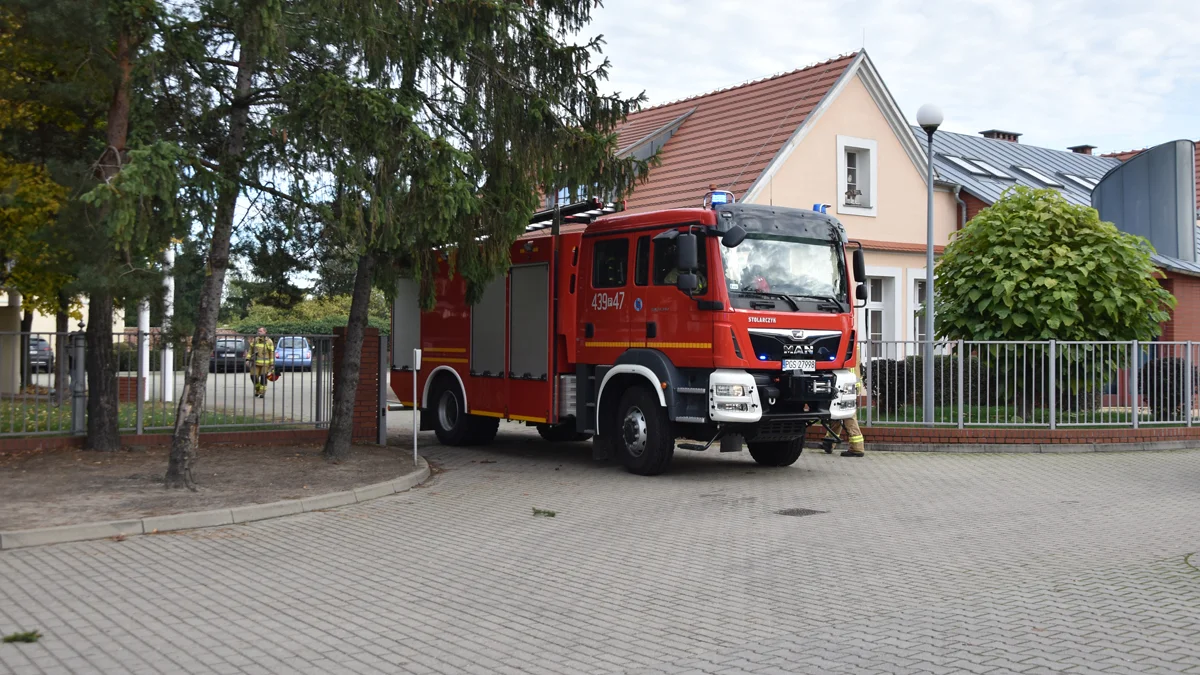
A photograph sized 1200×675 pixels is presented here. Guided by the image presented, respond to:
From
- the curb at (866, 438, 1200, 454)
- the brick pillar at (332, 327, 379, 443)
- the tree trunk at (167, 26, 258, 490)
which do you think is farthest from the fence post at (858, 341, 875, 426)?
the tree trunk at (167, 26, 258, 490)

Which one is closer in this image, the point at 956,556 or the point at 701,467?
the point at 956,556

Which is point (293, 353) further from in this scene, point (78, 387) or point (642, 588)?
point (642, 588)

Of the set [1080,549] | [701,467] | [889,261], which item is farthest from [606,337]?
[889,261]

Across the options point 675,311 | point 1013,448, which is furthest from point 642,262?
point 1013,448

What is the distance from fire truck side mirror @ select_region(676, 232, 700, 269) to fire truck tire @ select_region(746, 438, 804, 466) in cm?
311

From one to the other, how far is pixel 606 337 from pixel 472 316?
9.52 feet

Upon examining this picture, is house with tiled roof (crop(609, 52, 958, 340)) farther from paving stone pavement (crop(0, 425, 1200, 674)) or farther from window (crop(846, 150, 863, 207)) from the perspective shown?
paving stone pavement (crop(0, 425, 1200, 674))

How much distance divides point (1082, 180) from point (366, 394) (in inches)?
1072

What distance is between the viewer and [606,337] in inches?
543

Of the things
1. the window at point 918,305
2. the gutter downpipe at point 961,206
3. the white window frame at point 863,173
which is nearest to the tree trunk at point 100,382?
the white window frame at point 863,173

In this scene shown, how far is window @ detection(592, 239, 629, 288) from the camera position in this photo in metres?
13.6

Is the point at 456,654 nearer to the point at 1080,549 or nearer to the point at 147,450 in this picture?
the point at 1080,549

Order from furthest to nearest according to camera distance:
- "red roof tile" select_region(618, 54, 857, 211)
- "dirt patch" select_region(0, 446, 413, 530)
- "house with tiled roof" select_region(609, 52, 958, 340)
Answer: 1. "house with tiled roof" select_region(609, 52, 958, 340)
2. "red roof tile" select_region(618, 54, 857, 211)
3. "dirt patch" select_region(0, 446, 413, 530)

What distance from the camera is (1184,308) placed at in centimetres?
2477
